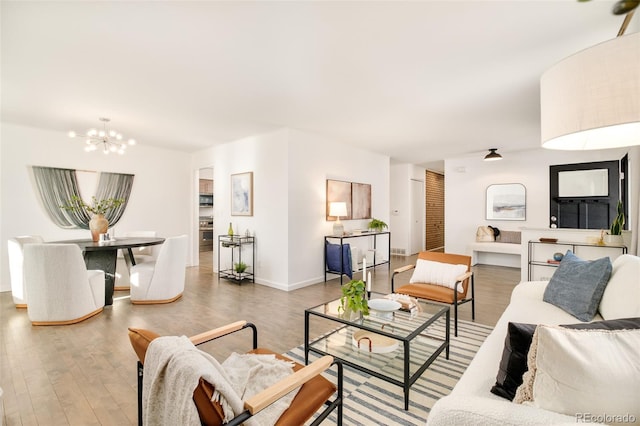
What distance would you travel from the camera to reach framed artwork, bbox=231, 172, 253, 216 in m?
5.45

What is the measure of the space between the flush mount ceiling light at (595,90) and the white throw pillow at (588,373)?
0.71 m

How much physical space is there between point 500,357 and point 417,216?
7.39 metres

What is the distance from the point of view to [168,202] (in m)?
6.46

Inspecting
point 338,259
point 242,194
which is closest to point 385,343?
point 338,259

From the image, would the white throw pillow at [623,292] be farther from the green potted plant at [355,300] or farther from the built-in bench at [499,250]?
the built-in bench at [499,250]

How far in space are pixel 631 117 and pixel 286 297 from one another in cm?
404

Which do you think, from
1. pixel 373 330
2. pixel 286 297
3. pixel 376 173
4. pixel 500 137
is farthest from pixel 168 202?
pixel 500 137

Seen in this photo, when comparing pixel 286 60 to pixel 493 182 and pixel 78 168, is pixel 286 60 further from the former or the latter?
pixel 493 182

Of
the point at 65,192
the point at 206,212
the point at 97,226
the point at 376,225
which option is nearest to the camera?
the point at 97,226

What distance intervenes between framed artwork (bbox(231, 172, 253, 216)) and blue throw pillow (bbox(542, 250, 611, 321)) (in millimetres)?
4309

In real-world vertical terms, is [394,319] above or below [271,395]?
below

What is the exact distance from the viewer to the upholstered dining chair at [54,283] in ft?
10.8

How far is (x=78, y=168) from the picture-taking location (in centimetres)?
528

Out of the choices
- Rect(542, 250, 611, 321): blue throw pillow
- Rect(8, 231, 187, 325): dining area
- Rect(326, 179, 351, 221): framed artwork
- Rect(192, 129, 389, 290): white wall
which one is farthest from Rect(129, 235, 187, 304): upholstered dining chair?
Rect(542, 250, 611, 321): blue throw pillow
